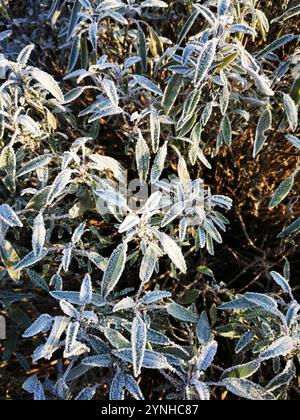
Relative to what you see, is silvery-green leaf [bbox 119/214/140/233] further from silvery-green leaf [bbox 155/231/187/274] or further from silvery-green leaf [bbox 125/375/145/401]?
silvery-green leaf [bbox 125/375/145/401]

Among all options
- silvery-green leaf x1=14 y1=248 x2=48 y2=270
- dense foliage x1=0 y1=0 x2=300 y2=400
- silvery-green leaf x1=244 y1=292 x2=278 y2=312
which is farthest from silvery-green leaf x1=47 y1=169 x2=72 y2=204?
silvery-green leaf x1=244 y1=292 x2=278 y2=312

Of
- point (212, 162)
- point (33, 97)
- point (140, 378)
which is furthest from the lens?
point (212, 162)

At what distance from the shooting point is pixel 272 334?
101 centimetres

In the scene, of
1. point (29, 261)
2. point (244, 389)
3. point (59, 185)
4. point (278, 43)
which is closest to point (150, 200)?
point (59, 185)

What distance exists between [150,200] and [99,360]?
1.06ft

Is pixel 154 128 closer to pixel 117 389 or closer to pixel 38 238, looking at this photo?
pixel 38 238

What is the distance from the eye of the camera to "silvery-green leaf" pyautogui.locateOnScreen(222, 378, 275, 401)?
3.08 ft

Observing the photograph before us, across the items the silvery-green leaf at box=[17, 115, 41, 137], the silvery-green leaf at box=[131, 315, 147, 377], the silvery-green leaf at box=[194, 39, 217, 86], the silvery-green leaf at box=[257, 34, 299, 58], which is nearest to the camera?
the silvery-green leaf at box=[131, 315, 147, 377]

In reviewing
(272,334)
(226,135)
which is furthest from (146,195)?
(272,334)

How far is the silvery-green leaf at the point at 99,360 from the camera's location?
0.96 m

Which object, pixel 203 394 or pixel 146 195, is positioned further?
pixel 146 195
